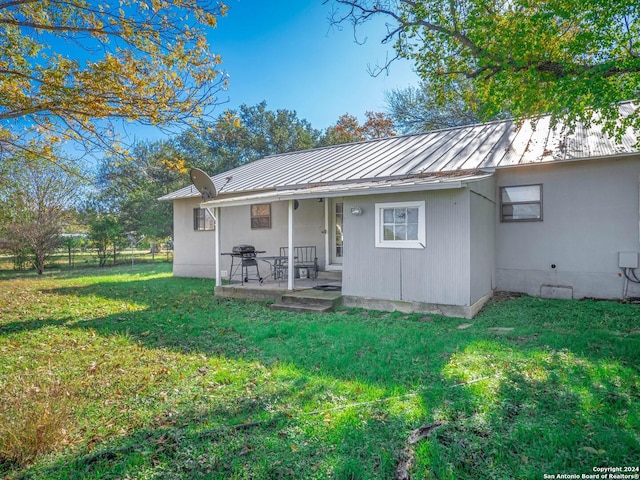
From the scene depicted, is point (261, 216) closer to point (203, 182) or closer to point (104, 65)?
point (203, 182)

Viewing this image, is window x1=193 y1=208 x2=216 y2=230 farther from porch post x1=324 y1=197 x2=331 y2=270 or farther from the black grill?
porch post x1=324 y1=197 x2=331 y2=270

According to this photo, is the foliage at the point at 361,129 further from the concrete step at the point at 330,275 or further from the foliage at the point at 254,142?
the concrete step at the point at 330,275

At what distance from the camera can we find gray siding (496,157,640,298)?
728cm

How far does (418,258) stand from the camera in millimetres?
6848

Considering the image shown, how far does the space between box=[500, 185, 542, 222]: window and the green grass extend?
245cm

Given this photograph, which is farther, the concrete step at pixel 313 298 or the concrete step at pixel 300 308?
the concrete step at pixel 313 298

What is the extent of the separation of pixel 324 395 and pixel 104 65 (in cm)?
579

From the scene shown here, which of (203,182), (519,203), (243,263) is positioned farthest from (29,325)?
(519,203)

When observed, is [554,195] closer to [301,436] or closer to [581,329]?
[581,329]

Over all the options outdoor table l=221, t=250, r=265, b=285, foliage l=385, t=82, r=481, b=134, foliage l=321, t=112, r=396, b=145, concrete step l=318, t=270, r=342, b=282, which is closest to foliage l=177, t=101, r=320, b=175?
foliage l=321, t=112, r=396, b=145

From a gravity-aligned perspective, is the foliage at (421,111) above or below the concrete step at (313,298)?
above

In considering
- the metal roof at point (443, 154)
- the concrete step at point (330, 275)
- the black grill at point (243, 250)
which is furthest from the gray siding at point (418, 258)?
the black grill at point (243, 250)

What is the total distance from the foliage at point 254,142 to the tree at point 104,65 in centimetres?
2377

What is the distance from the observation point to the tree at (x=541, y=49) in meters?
5.20
